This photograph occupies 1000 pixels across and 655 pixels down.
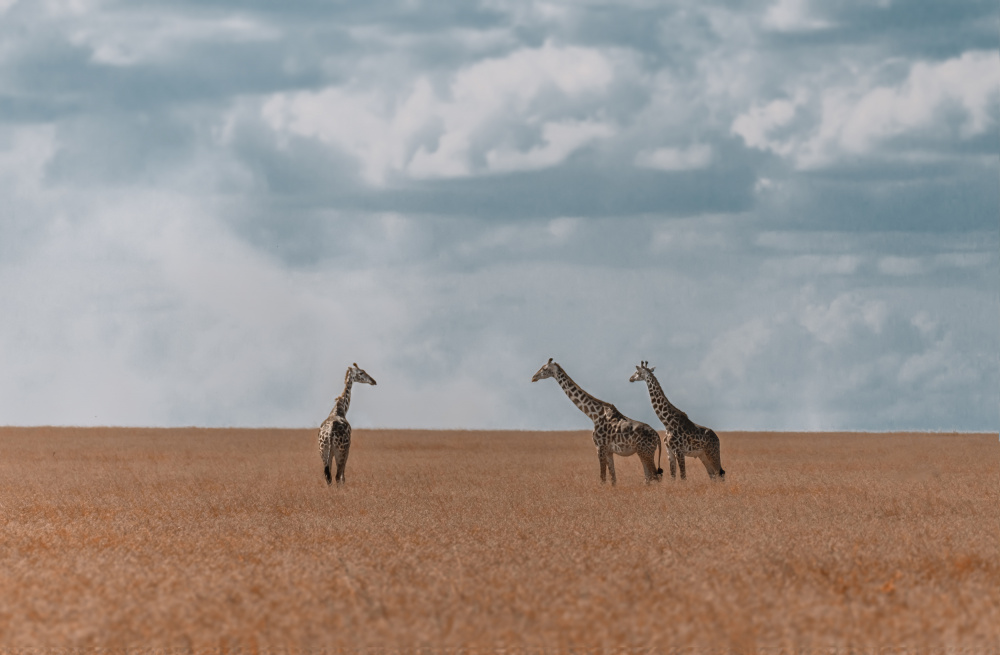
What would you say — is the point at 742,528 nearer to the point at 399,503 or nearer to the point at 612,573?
the point at 612,573

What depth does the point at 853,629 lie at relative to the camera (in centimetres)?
855

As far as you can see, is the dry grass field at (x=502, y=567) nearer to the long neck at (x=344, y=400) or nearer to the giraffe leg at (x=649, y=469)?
the giraffe leg at (x=649, y=469)

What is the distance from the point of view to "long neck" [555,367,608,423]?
960 inches

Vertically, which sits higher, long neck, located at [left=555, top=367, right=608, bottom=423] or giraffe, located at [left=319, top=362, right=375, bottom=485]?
long neck, located at [left=555, top=367, right=608, bottom=423]

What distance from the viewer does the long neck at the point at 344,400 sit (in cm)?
2549

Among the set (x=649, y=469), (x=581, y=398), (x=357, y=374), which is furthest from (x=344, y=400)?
(x=649, y=469)

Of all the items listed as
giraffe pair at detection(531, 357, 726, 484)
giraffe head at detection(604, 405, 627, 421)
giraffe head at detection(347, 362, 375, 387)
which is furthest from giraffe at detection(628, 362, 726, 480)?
giraffe head at detection(347, 362, 375, 387)

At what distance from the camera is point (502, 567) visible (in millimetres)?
11133

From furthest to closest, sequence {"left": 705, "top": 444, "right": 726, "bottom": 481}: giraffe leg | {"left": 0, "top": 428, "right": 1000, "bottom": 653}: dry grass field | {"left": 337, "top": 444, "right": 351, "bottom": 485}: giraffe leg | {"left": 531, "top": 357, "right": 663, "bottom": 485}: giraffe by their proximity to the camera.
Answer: {"left": 705, "top": 444, "right": 726, "bottom": 481}: giraffe leg
{"left": 337, "top": 444, "right": 351, "bottom": 485}: giraffe leg
{"left": 531, "top": 357, "right": 663, "bottom": 485}: giraffe
{"left": 0, "top": 428, "right": 1000, "bottom": 653}: dry grass field

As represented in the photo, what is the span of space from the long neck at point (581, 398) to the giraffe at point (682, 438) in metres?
1.32

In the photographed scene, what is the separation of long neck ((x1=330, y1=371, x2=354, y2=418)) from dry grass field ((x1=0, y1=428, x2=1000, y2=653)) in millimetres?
2183

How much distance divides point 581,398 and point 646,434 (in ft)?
6.54

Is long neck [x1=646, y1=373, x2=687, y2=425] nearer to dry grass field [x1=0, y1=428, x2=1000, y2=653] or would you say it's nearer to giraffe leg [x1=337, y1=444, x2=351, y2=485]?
dry grass field [x1=0, y1=428, x2=1000, y2=653]

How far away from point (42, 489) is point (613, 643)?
18.2m
